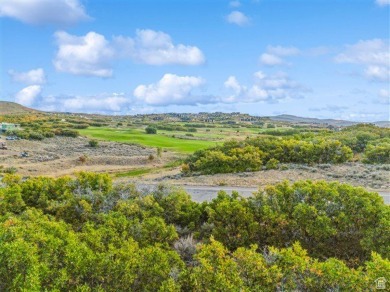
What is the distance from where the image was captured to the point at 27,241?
23.9 ft

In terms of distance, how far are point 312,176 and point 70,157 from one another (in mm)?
30825

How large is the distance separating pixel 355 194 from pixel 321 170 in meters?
15.2

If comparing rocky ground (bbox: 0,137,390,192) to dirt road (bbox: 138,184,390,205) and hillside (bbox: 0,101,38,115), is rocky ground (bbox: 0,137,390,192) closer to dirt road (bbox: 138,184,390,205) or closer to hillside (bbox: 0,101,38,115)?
dirt road (bbox: 138,184,390,205)

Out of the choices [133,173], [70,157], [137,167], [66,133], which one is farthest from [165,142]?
[133,173]

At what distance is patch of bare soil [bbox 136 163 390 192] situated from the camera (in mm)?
20531

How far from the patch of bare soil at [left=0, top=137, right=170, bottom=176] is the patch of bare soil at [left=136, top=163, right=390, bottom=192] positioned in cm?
1583

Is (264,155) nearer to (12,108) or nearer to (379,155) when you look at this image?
(379,155)

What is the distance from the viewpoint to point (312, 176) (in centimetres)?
2245

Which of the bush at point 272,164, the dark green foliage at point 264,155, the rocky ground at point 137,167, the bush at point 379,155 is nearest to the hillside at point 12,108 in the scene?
the rocky ground at point 137,167

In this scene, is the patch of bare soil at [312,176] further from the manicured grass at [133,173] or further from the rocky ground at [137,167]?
the manicured grass at [133,173]

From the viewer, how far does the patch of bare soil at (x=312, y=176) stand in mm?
20531

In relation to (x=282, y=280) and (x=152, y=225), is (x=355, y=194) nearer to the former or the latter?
(x=282, y=280)

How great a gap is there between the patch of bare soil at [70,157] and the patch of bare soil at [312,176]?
1583 centimetres

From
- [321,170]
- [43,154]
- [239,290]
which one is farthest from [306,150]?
[43,154]
